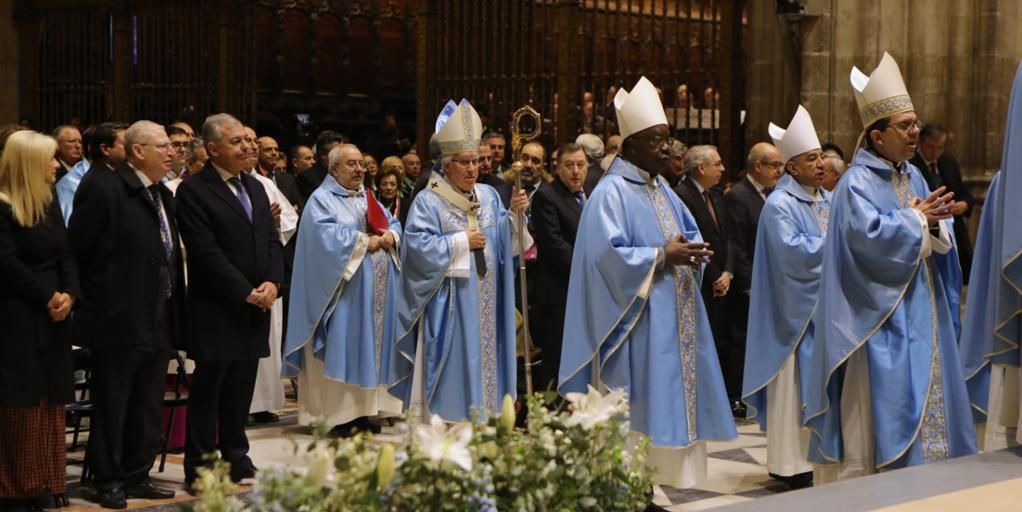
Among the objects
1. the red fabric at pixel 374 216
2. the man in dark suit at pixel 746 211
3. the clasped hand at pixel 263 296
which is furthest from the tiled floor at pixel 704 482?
the red fabric at pixel 374 216

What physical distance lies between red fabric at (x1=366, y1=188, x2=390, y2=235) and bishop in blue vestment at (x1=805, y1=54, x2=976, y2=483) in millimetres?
3471

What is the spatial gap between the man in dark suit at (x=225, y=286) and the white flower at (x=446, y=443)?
13.5 feet

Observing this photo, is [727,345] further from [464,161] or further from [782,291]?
[464,161]

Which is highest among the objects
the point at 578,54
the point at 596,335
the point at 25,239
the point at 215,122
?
the point at 578,54

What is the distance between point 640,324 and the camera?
Answer: 6176 millimetres

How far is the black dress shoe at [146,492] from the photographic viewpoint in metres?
6.54

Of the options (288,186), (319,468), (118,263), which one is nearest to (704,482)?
(118,263)

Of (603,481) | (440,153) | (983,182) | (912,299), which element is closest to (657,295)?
(912,299)

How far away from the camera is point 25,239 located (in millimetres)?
6180

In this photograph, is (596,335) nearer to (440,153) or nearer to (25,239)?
(440,153)

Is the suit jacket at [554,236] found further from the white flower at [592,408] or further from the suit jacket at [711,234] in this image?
the white flower at [592,408]

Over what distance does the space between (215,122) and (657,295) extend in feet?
7.36

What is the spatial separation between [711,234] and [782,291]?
1.99 m

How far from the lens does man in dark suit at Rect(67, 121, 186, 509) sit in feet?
21.1
